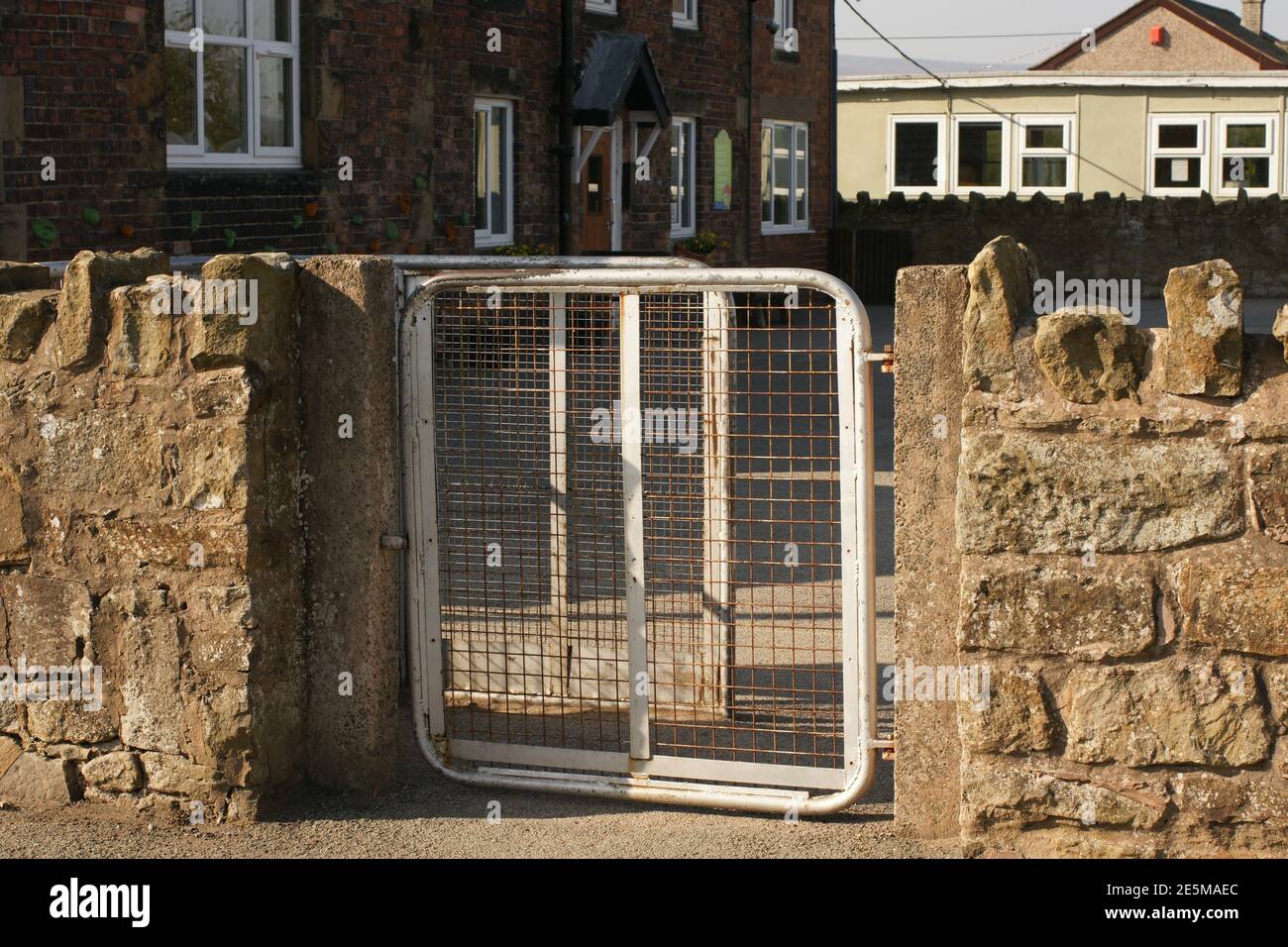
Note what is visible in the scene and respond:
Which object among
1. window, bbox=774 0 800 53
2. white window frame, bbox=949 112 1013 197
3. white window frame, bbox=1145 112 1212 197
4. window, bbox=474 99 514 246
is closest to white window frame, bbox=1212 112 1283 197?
white window frame, bbox=1145 112 1212 197

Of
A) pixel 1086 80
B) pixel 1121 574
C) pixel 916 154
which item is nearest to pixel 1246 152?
pixel 1086 80

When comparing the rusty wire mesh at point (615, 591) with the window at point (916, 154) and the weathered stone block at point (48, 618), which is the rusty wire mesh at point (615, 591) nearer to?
the weathered stone block at point (48, 618)

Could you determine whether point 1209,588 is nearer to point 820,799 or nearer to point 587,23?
point 820,799

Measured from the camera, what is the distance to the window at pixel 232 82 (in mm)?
11891

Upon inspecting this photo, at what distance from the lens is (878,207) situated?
2988 centimetres

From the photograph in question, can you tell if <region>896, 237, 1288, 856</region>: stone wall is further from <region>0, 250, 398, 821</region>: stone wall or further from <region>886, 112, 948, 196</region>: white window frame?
<region>886, 112, 948, 196</region>: white window frame

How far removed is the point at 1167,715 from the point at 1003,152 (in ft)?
105

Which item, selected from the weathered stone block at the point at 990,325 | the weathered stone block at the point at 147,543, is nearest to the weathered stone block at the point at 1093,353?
the weathered stone block at the point at 990,325

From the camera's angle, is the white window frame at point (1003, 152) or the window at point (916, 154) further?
the window at point (916, 154)

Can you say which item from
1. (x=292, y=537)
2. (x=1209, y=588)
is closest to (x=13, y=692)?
(x=292, y=537)

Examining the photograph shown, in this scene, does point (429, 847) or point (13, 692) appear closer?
point (429, 847)

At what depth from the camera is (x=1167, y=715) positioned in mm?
4141

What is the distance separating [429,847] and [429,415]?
1.33 meters

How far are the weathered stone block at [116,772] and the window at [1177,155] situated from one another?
106 feet
